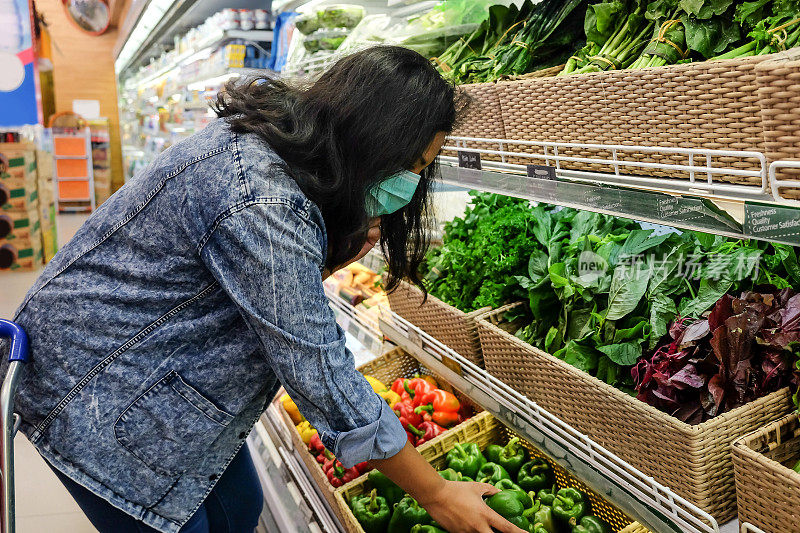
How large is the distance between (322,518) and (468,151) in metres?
1.20

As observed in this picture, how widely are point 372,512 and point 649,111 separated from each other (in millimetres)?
1340

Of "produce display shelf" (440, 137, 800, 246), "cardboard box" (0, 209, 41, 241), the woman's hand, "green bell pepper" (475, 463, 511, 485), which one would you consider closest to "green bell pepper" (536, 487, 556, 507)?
"green bell pepper" (475, 463, 511, 485)

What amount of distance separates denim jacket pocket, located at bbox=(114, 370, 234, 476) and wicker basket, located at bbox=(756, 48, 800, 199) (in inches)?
41.0

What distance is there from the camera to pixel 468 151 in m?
1.83

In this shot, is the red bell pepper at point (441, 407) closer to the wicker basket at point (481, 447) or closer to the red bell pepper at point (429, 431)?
the red bell pepper at point (429, 431)

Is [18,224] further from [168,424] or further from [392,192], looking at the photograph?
[392,192]

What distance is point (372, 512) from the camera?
1.96 metres

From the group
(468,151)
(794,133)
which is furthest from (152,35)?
(794,133)

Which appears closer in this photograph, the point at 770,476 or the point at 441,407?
the point at 770,476

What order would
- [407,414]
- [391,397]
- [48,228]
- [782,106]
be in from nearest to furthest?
[782,106] < [407,414] < [391,397] < [48,228]

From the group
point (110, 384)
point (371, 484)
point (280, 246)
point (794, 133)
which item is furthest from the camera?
point (371, 484)

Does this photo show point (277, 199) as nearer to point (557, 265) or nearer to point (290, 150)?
point (290, 150)

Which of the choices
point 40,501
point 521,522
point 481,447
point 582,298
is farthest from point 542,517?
point 40,501

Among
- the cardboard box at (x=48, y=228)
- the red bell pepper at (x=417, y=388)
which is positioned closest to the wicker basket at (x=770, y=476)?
the red bell pepper at (x=417, y=388)
